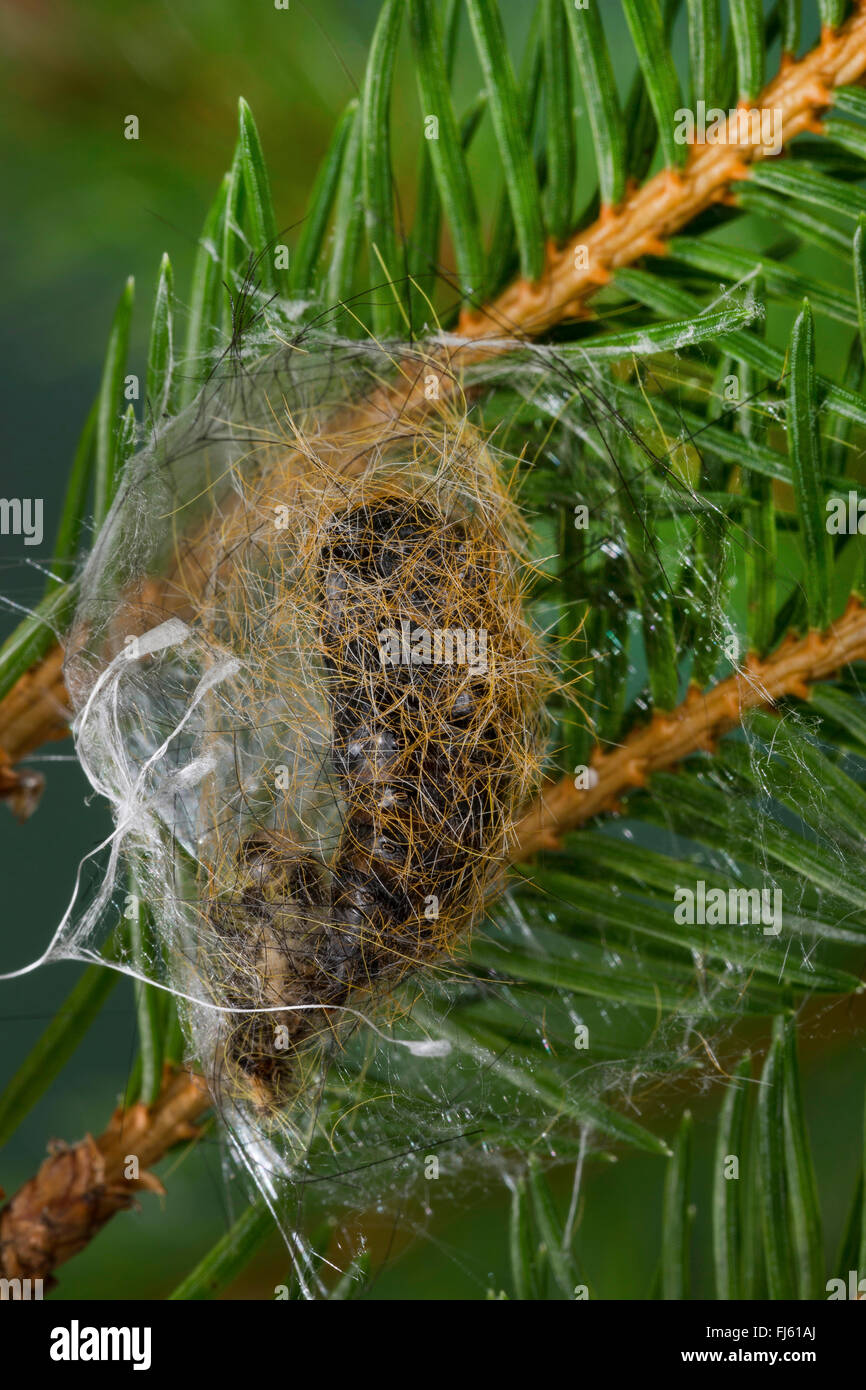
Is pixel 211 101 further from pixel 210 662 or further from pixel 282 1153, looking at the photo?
pixel 282 1153

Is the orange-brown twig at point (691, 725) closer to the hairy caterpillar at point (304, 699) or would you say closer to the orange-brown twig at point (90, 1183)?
the hairy caterpillar at point (304, 699)

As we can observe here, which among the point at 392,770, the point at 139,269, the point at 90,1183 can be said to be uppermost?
the point at 139,269

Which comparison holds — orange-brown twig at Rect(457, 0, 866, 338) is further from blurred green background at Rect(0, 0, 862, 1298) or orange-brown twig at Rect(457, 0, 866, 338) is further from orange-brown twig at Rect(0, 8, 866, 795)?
blurred green background at Rect(0, 0, 862, 1298)

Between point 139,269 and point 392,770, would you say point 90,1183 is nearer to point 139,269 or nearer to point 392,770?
point 392,770

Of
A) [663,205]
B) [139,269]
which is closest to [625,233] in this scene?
[663,205]

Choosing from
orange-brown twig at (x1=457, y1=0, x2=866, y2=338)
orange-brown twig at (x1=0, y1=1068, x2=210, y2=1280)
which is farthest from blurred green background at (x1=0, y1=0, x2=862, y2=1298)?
orange-brown twig at (x1=457, y1=0, x2=866, y2=338)

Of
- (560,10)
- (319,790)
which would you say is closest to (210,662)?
(319,790)
